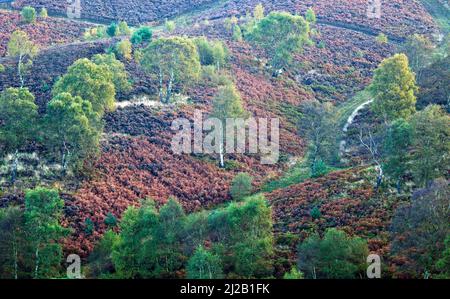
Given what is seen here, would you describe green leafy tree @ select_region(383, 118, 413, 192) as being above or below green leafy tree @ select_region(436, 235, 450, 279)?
above

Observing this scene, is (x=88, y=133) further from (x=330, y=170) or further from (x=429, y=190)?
(x=429, y=190)

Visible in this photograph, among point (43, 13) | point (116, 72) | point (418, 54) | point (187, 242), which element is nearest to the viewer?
point (187, 242)

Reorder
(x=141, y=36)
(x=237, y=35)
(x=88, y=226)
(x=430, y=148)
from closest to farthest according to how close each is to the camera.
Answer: (x=430, y=148), (x=88, y=226), (x=141, y=36), (x=237, y=35)

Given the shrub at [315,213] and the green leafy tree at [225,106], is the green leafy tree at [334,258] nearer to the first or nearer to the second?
the shrub at [315,213]

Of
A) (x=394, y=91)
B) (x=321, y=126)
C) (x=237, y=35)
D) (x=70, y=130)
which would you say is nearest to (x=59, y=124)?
(x=70, y=130)

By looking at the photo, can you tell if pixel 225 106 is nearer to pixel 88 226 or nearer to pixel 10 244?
pixel 88 226

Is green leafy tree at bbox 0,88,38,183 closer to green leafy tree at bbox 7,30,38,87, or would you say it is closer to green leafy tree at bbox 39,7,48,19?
green leafy tree at bbox 7,30,38,87

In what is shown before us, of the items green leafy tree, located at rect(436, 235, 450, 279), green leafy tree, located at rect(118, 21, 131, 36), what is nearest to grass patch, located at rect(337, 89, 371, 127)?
green leafy tree, located at rect(118, 21, 131, 36)
